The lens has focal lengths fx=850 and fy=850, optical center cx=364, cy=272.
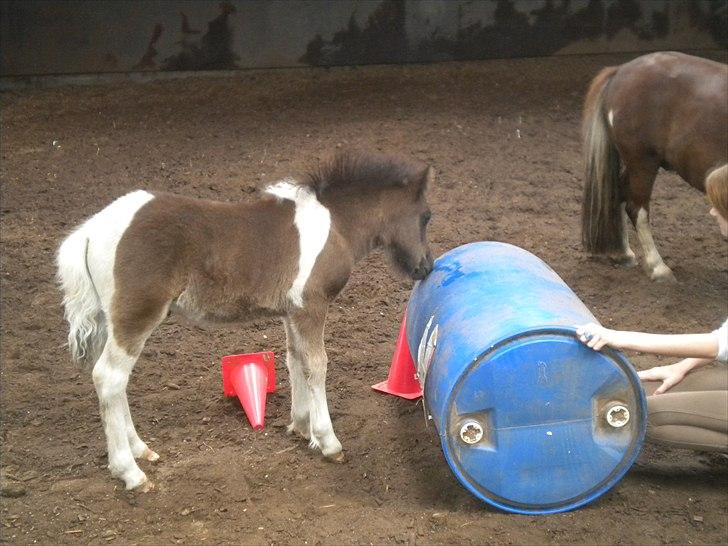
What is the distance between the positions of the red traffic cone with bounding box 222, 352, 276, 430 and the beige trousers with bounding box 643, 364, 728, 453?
1.92 metres

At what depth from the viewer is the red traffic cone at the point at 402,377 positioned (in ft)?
15.4

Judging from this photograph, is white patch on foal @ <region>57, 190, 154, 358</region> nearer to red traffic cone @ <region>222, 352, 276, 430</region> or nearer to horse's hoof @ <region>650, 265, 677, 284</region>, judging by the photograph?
red traffic cone @ <region>222, 352, 276, 430</region>

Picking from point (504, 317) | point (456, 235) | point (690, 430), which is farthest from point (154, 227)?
point (456, 235)

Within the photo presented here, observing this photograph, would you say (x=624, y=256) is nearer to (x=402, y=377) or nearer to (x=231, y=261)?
(x=402, y=377)

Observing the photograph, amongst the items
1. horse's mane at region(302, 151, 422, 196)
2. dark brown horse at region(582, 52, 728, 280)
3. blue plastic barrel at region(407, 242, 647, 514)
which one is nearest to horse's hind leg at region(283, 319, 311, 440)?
horse's mane at region(302, 151, 422, 196)

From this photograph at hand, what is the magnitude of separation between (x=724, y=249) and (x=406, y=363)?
3211 mm

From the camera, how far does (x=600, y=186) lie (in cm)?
626

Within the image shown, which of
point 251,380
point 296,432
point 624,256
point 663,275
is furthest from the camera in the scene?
point 624,256

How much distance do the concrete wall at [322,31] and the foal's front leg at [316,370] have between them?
6068 mm

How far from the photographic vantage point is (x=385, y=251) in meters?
4.19

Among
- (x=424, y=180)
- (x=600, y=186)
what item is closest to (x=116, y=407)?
(x=424, y=180)

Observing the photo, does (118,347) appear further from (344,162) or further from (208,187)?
(208,187)

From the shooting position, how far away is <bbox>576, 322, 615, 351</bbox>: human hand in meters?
3.33

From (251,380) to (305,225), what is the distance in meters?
1.03
